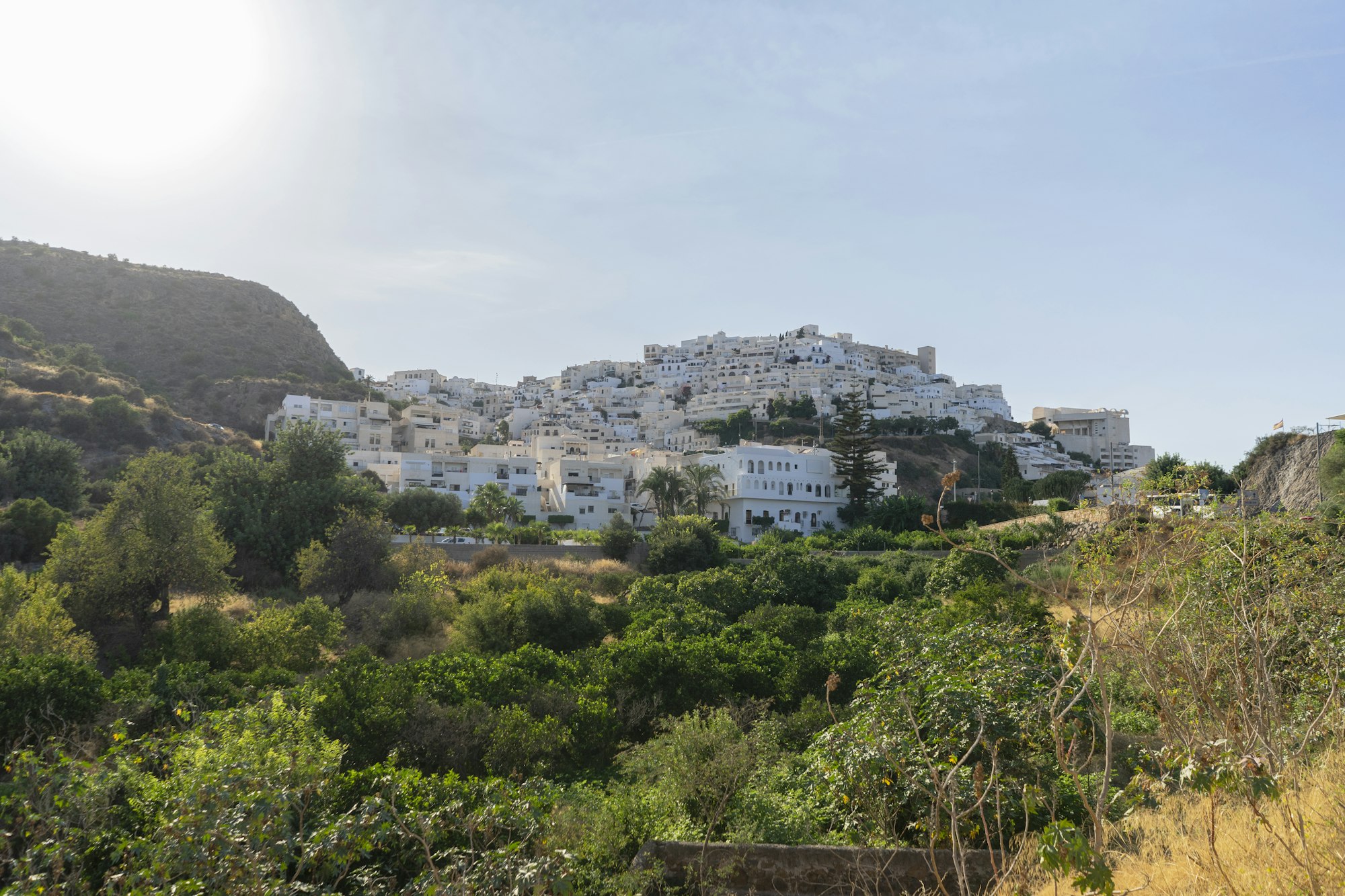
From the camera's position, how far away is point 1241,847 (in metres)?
5.82

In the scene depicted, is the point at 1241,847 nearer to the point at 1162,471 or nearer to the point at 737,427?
the point at 1162,471

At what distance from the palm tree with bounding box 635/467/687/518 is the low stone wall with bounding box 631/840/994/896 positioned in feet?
132

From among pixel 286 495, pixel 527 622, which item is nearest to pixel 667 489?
pixel 286 495

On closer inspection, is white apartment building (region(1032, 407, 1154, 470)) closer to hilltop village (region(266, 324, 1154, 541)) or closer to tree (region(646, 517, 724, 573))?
hilltop village (region(266, 324, 1154, 541))

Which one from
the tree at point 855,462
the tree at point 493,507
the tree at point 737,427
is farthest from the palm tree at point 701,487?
the tree at point 737,427

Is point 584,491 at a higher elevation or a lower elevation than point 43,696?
higher

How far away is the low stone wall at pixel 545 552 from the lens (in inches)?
1247

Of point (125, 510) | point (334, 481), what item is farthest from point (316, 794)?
point (334, 481)

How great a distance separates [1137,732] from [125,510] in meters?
20.5

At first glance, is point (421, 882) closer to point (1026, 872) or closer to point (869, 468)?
point (1026, 872)

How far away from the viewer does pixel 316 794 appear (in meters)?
7.94

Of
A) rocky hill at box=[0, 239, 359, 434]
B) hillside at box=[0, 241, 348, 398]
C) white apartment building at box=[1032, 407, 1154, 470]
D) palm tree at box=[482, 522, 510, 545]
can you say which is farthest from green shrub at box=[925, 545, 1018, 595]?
white apartment building at box=[1032, 407, 1154, 470]

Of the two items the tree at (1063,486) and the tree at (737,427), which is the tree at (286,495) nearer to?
the tree at (1063,486)

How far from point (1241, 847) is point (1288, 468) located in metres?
34.3
